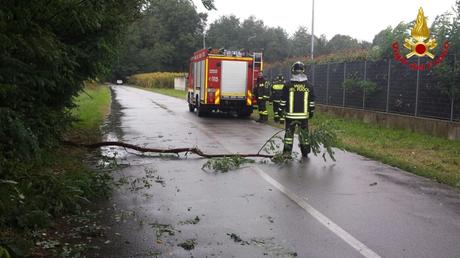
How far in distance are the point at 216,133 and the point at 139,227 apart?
31.5 ft

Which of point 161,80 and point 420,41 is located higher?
point 420,41

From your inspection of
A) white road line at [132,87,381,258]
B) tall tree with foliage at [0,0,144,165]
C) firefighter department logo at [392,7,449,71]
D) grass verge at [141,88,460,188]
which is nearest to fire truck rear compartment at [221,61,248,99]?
grass verge at [141,88,460,188]

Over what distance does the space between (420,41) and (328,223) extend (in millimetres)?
11947

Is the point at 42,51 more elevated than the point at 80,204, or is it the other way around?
the point at 42,51

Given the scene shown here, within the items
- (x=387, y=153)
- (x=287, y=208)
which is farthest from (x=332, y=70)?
(x=287, y=208)

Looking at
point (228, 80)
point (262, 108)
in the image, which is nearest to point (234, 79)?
point (228, 80)

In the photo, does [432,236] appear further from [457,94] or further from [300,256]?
[457,94]

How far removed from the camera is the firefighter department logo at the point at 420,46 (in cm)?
1527

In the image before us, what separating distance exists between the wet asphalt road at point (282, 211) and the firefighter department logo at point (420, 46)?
637 cm

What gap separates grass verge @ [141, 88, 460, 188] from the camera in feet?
31.6

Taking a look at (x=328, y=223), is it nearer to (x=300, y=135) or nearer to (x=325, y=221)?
(x=325, y=221)

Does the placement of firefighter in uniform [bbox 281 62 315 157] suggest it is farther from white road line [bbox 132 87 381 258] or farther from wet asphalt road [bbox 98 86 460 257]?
white road line [bbox 132 87 381 258]

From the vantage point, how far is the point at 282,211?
21.0 ft

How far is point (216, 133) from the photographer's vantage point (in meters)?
15.2
